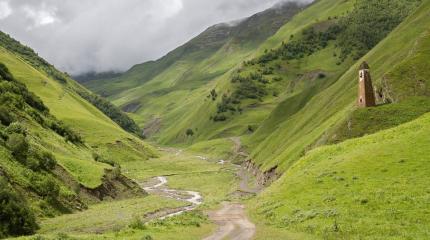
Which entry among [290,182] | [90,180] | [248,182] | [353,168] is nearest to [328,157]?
[290,182]

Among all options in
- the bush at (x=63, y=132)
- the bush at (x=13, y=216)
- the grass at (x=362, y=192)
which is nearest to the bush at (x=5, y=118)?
the bush at (x=63, y=132)

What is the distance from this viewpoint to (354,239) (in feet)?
115

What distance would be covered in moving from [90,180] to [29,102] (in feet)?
145

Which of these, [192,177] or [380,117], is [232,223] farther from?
[192,177]

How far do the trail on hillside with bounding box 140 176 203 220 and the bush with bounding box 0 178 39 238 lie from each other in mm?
22755

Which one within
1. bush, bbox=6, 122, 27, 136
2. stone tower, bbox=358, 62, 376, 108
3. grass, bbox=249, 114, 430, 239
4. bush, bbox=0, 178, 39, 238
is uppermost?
bush, bbox=6, 122, 27, 136

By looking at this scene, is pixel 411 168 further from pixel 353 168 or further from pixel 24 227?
pixel 24 227

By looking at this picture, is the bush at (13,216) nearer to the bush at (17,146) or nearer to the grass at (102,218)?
the grass at (102,218)

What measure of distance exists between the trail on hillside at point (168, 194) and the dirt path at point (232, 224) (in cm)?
1046

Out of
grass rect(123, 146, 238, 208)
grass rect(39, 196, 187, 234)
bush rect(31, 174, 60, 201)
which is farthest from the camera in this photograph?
grass rect(123, 146, 238, 208)

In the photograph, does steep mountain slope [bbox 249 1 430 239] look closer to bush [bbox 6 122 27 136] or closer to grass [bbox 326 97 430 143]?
grass [bbox 326 97 430 143]

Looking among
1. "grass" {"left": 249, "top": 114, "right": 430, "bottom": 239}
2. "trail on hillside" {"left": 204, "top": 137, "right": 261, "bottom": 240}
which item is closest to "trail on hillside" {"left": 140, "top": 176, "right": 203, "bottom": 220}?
"trail on hillside" {"left": 204, "top": 137, "right": 261, "bottom": 240}

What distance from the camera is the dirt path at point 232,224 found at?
4312 cm

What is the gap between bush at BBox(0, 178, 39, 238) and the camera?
47.5 meters
